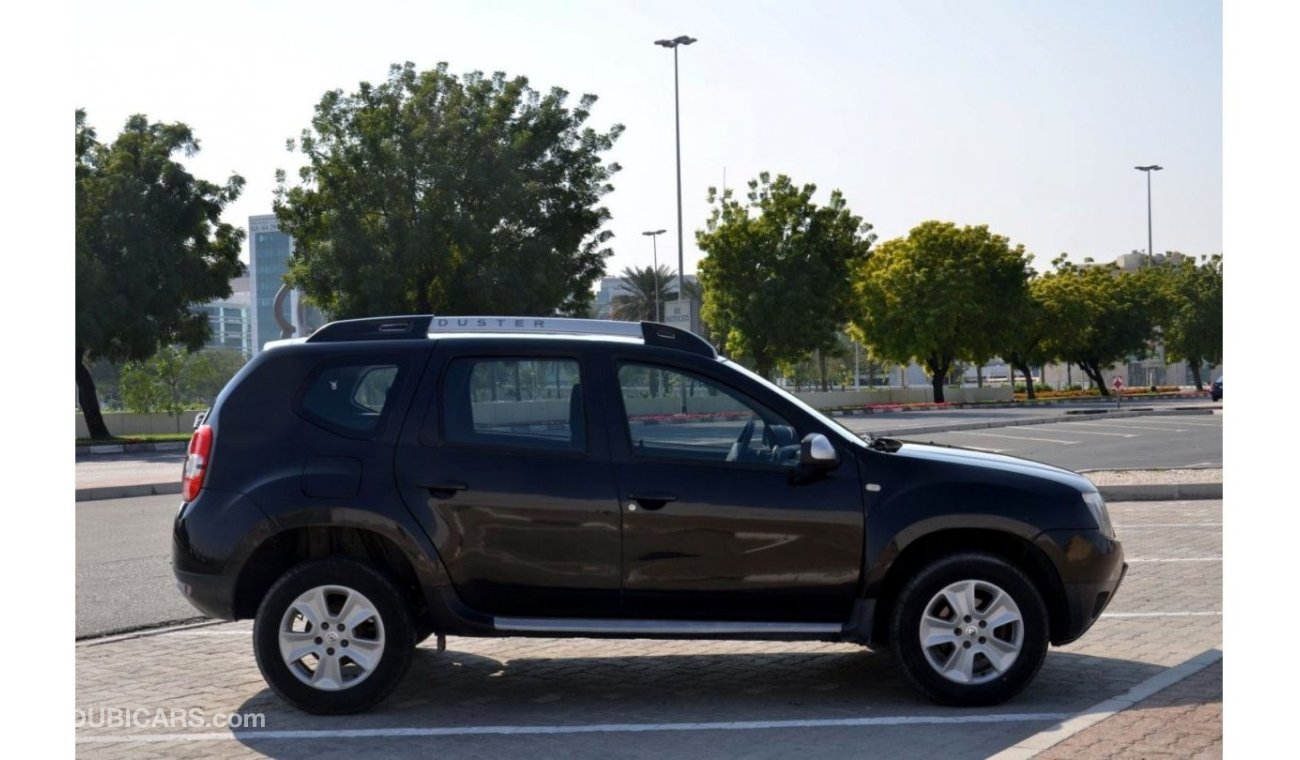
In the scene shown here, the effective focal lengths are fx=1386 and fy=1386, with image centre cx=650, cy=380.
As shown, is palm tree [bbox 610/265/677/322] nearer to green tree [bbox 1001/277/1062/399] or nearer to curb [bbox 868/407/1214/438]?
green tree [bbox 1001/277/1062/399]

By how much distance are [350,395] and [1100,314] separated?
242 feet

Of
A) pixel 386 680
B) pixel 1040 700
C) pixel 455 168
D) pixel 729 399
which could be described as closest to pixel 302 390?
pixel 386 680

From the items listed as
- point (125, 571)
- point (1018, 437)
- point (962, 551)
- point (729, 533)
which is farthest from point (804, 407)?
point (1018, 437)

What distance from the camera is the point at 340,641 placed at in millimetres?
6418

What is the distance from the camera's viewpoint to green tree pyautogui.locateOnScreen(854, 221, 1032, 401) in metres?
64.8

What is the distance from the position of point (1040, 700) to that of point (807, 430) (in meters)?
1.70

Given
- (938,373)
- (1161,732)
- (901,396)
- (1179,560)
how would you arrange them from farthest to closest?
1. (901,396)
2. (938,373)
3. (1179,560)
4. (1161,732)

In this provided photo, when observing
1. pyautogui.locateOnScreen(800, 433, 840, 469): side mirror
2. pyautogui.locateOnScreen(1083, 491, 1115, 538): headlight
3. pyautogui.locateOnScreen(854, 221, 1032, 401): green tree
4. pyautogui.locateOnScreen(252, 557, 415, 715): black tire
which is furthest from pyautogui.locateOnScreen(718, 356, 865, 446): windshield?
pyautogui.locateOnScreen(854, 221, 1032, 401): green tree

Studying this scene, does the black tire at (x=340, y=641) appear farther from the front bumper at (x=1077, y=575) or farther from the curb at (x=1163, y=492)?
the curb at (x=1163, y=492)

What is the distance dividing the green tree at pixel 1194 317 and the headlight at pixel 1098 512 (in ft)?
248

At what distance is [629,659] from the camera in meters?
7.79

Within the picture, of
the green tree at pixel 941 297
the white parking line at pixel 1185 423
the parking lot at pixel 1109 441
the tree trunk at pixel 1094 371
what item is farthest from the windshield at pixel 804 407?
the tree trunk at pixel 1094 371

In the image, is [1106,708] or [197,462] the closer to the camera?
[1106,708]

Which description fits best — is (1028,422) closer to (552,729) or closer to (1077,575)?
(1077,575)
